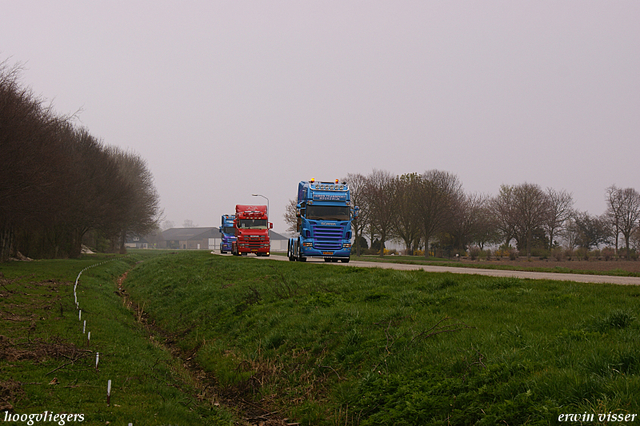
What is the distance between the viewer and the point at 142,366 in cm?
1045

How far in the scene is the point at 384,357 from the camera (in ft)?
30.4

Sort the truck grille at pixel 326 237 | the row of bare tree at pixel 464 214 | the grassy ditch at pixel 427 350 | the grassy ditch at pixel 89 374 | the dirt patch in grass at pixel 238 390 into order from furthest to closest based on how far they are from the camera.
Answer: the row of bare tree at pixel 464 214, the truck grille at pixel 326 237, the dirt patch in grass at pixel 238 390, the grassy ditch at pixel 89 374, the grassy ditch at pixel 427 350

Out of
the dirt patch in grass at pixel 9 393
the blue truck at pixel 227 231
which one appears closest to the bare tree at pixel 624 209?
the blue truck at pixel 227 231

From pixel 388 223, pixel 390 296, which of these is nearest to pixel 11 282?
pixel 390 296

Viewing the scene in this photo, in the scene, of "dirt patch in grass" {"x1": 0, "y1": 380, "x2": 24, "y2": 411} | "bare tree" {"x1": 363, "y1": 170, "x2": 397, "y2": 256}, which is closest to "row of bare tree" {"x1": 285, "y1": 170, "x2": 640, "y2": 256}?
"bare tree" {"x1": 363, "y1": 170, "x2": 397, "y2": 256}

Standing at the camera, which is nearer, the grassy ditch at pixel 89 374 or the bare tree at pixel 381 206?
the grassy ditch at pixel 89 374

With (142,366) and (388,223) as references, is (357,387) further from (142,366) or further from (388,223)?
(388,223)

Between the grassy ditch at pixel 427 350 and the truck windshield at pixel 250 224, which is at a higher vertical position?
the truck windshield at pixel 250 224

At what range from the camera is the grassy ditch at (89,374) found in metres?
7.18

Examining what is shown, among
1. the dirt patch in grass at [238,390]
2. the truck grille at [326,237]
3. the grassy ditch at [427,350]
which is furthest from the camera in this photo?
the truck grille at [326,237]

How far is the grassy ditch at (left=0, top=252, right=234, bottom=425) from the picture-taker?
7.18 metres

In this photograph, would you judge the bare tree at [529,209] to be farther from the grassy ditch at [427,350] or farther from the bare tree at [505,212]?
the grassy ditch at [427,350]

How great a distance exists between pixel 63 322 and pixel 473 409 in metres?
11.7

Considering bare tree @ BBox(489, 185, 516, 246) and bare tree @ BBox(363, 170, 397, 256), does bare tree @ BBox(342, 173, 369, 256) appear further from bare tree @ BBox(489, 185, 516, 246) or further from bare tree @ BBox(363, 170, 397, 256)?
bare tree @ BBox(489, 185, 516, 246)
